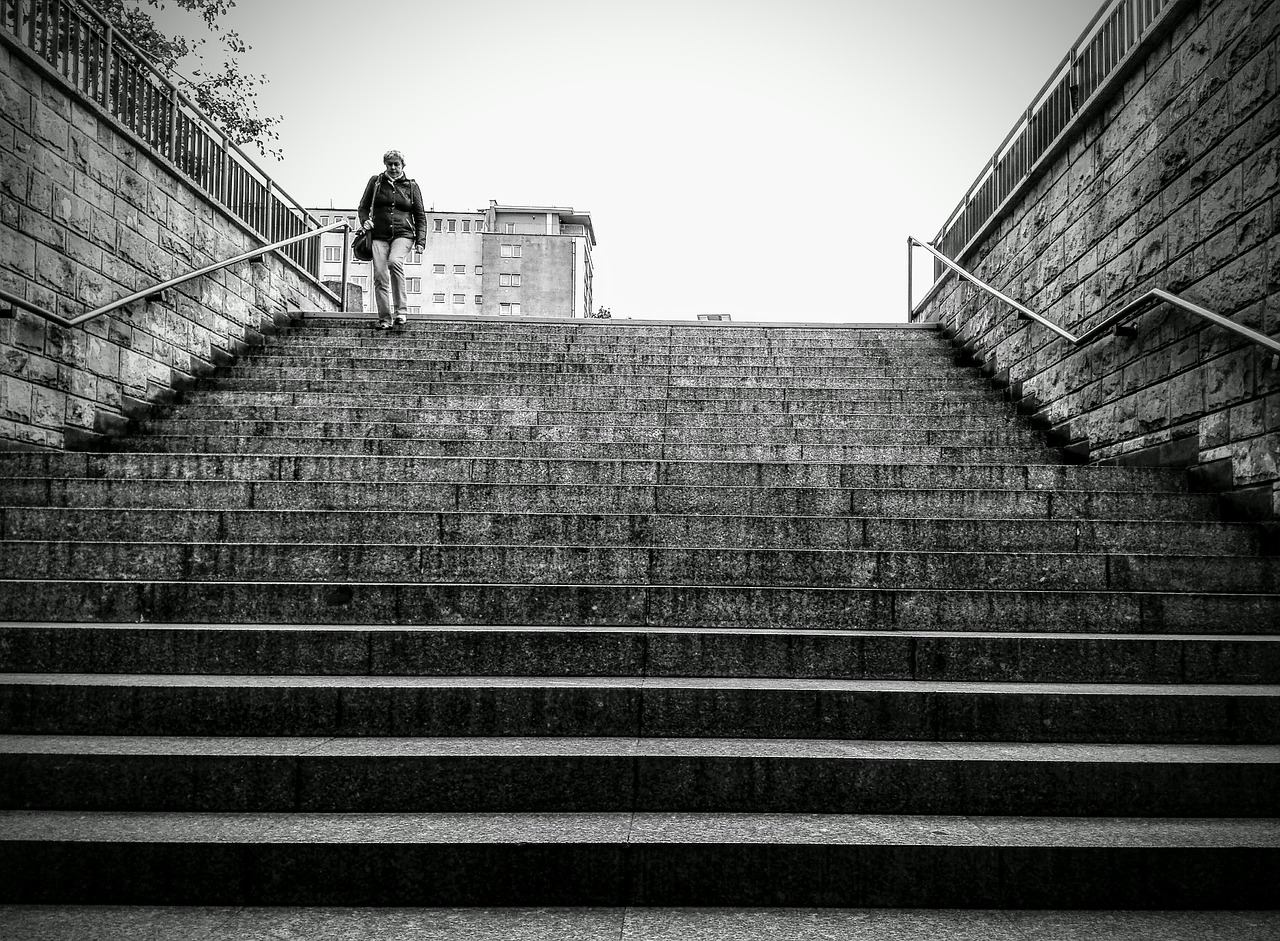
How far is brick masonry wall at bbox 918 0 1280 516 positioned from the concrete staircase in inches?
21.8

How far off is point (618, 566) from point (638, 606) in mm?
478

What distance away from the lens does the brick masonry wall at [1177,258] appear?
533 centimetres

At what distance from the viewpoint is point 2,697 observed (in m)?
3.50

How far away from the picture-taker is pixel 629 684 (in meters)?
3.61

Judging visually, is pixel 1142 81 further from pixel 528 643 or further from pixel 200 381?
pixel 200 381

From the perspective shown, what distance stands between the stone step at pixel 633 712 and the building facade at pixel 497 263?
60.0 m

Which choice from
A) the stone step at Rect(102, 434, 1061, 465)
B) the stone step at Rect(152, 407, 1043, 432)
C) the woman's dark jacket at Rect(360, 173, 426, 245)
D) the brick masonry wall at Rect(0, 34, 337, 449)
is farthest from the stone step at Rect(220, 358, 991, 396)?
the woman's dark jacket at Rect(360, 173, 426, 245)

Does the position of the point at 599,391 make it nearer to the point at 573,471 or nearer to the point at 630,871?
the point at 573,471

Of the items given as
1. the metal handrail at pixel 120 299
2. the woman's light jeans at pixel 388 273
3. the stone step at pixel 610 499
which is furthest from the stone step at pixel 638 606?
the woman's light jeans at pixel 388 273

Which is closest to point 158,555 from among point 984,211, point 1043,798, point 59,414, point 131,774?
point 131,774

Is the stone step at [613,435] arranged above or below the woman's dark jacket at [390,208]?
below

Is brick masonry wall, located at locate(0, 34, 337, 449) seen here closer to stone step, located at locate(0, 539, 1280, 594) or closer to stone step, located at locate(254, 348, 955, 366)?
Answer: stone step, located at locate(254, 348, 955, 366)

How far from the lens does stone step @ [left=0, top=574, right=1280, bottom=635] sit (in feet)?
13.8

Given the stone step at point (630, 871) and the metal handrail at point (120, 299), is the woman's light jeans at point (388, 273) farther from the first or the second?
the stone step at point (630, 871)
